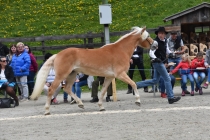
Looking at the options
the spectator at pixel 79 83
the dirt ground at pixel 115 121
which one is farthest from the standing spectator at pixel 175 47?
the spectator at pixel 79 83

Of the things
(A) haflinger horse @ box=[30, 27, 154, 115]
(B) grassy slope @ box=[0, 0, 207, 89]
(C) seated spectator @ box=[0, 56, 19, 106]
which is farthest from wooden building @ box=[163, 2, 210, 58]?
(C) seated spectator @ box=[0, 56, 19, 106]

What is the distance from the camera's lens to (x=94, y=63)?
13414 mm

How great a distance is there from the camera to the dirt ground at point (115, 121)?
9766 mm

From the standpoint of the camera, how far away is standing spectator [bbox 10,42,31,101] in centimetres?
1678

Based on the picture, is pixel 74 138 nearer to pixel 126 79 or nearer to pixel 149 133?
pixel 149 133

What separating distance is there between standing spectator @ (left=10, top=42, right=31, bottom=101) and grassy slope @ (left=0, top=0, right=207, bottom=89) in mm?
11829

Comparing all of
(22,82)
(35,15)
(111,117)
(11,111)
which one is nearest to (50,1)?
(35,15)

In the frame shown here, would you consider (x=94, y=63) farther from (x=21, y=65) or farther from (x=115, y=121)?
(x=21, y=65)

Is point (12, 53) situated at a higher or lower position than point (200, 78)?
higher

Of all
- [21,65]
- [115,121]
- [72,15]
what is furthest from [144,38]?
[72,15]

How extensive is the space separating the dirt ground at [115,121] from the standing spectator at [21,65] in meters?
1.78

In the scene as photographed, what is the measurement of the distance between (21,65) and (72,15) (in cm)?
1832

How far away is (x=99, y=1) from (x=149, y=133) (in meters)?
28.5

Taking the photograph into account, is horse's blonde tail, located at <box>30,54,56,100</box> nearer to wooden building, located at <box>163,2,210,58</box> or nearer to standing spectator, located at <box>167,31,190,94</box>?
standing spectator, located at <box>167,31,190,94</box>
